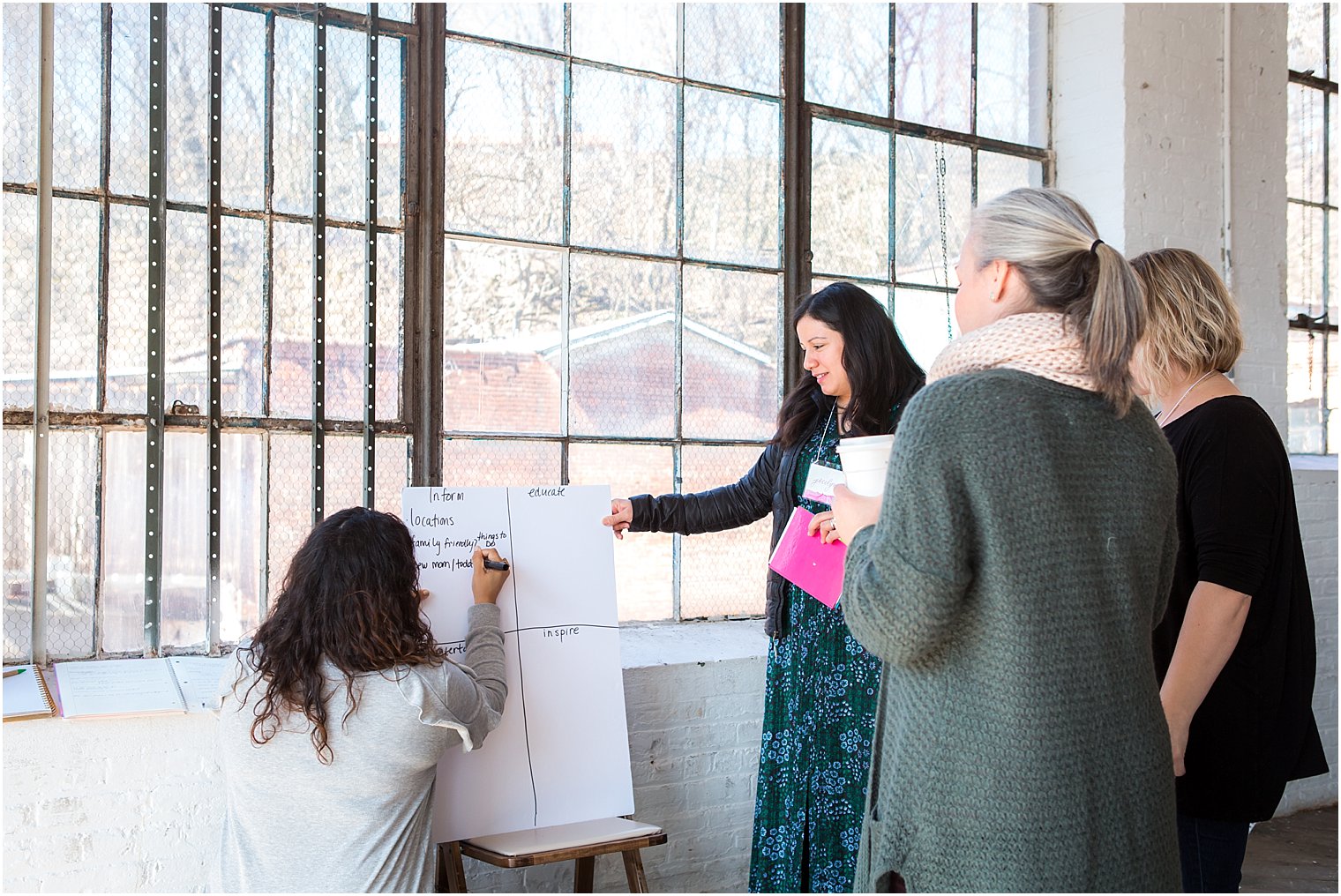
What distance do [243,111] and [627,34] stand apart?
44.8 inches

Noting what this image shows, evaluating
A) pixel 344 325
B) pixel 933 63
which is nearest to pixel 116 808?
pixel 344 325

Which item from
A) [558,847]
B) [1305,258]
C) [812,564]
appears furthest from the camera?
[1305,258]

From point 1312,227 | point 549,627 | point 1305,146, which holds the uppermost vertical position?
point 1305,146

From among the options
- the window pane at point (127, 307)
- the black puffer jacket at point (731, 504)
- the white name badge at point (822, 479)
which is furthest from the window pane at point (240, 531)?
the white name badge at point (822, 479)

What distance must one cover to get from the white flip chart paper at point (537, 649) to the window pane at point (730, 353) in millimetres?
935

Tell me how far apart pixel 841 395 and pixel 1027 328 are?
103cm

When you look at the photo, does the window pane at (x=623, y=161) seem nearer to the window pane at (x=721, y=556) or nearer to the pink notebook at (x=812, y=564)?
the window pane at (x=721, y=556)

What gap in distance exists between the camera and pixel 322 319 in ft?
8.63

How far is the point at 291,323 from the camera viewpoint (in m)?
2.59

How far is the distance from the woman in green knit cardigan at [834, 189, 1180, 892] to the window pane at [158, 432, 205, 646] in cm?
174

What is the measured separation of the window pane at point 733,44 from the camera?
3.25m

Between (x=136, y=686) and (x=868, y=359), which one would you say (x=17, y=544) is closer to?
(x=136, y=686)

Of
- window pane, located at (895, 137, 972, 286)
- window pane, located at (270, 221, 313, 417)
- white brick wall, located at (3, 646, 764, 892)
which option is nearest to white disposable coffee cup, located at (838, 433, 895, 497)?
white brick wall, located at (3, 646, 764, 892)

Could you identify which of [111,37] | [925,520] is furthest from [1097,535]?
[111,37]
